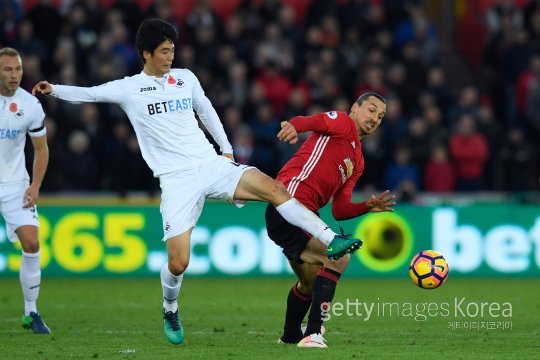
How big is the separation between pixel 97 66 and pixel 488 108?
23.7ft

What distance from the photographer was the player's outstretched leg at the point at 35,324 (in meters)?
11.0

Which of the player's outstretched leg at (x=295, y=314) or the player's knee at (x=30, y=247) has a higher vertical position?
the player's knee at (x=30, y=247)

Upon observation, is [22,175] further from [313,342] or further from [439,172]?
[439,172]

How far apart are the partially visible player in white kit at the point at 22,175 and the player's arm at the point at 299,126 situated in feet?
9.70

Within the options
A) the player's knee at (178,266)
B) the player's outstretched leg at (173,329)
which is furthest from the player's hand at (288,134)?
the player's outstretched leg at (173,329)

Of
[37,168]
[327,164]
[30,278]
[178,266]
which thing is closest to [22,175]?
[37,168]

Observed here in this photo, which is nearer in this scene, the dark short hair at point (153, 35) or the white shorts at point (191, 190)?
the white shorts at point (191, 190)

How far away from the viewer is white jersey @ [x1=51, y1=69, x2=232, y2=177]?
31.9ft

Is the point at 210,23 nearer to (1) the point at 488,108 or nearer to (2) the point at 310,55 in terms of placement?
(2) the point at 310,55

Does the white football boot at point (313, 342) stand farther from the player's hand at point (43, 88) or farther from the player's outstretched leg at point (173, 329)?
the player's hand at point (43, 88)

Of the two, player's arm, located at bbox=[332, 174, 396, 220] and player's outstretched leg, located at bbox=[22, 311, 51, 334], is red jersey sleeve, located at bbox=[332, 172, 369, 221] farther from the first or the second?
player's outstretched leg, located at bbox=[22, 311, 51, 334]

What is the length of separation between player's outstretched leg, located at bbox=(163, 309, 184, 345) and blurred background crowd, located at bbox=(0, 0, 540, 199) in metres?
8.54

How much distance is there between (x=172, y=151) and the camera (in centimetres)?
976

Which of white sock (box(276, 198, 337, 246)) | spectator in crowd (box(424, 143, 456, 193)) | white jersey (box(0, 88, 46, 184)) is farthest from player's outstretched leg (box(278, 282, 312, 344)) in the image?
spectator in crowd (box(424, 143, 456, 193))
